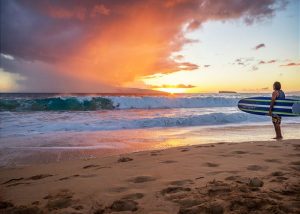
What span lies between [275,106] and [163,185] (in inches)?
227

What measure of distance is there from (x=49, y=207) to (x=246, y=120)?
476 inches

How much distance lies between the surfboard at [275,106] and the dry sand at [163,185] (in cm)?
306

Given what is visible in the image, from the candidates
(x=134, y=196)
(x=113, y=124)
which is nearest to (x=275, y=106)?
(x=113, y=124)

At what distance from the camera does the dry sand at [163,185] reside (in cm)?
239

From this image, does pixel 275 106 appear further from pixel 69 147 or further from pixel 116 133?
pixel 69 147

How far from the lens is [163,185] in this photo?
2.96m

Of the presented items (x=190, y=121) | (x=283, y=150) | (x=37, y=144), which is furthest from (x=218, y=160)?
(x=190, y=121)

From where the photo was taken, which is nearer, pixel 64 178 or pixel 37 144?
pixel 64 178

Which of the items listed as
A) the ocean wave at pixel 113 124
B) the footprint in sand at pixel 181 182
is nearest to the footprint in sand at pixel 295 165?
the footprint in sand at pixel 181 182

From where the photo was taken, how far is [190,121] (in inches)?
487

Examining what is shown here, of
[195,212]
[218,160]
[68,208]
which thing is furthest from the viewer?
[218,160]

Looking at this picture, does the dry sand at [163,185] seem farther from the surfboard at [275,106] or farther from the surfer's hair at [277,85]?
the surfer's hair at [277,85]

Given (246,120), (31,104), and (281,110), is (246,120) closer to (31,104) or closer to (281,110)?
(281,110)

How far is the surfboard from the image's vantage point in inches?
286
